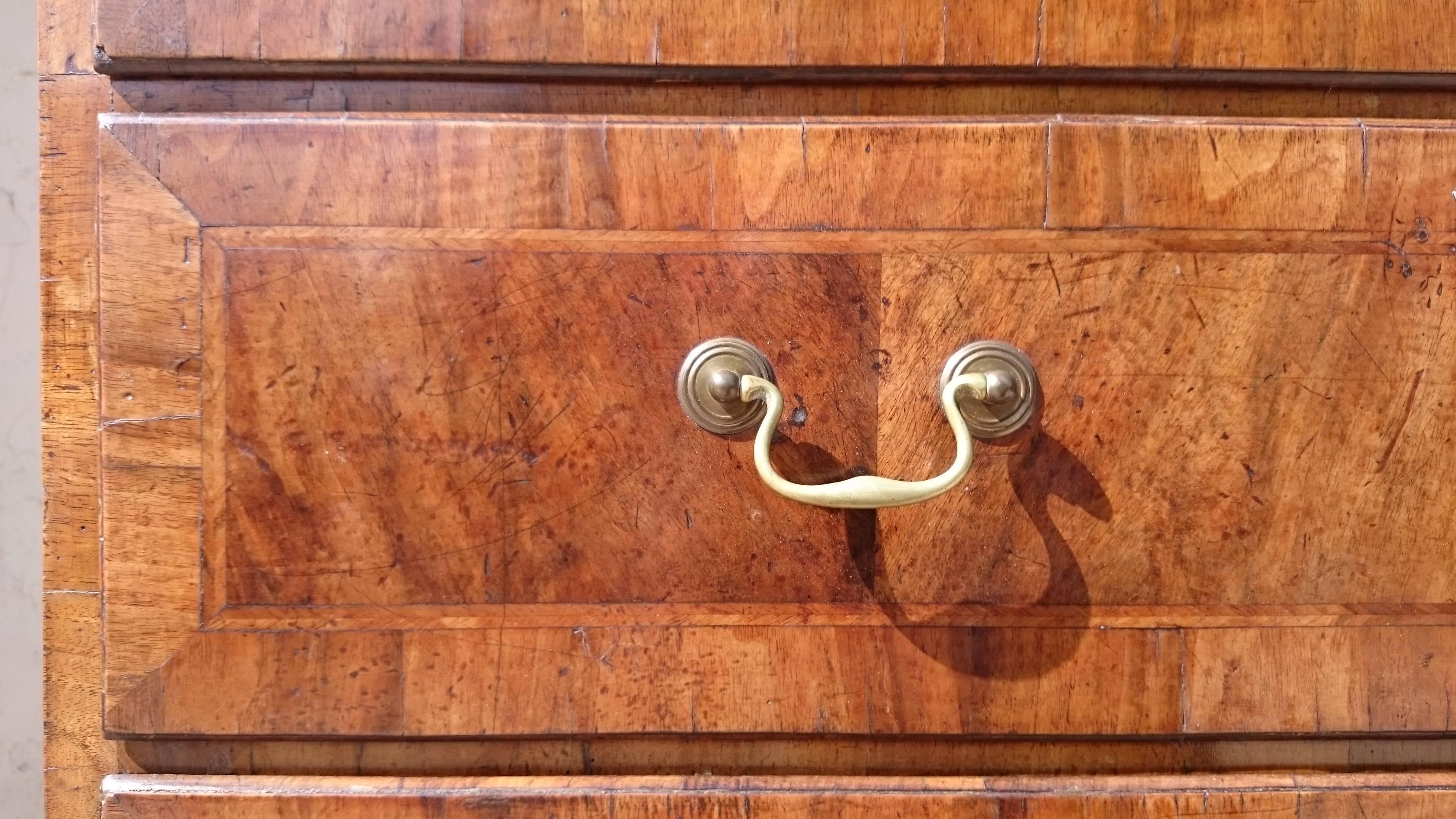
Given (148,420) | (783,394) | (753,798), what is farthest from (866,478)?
(148,420)

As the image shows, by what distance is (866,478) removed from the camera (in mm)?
354

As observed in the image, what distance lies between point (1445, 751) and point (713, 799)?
34cm

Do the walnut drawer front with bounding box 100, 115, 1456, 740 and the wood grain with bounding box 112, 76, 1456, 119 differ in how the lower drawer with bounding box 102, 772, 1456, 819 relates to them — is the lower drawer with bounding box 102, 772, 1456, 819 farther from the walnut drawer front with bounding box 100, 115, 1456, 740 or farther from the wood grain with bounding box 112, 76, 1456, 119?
Answer: the wood grain with bounding box 112, 76, 1456, 119

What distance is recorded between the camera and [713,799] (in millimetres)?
400

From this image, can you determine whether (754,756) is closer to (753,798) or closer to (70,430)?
(753,798)

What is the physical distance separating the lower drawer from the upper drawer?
319 millimetres

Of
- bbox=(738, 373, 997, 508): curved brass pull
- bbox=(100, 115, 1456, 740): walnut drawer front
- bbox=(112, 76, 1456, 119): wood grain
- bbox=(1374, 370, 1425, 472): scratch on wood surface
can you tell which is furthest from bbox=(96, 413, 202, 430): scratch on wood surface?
bbox=(1374, 370, 1425, 472): scratch on wood surface

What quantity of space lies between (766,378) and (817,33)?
152 mm

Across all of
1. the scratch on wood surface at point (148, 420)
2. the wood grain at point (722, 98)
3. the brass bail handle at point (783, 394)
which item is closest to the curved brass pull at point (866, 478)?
the brass bail handle at point (783, 394)

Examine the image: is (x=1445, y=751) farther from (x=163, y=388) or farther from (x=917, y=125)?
(x=163, y=388)

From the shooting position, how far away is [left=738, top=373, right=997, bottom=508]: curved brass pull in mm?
351

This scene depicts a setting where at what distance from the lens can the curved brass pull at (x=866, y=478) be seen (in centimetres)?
35

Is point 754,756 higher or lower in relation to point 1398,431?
lower

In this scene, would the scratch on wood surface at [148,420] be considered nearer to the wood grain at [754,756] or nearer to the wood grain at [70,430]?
the wood grain at [70,430]
